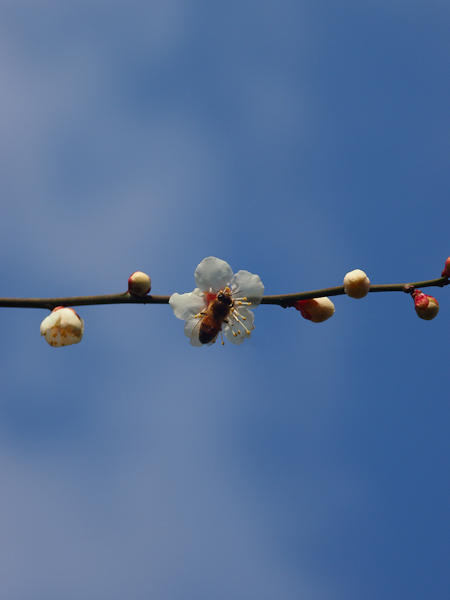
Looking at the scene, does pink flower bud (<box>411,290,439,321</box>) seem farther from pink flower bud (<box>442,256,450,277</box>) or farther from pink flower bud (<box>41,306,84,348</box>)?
pink flower bud (<box>41,306,84,348</box>)

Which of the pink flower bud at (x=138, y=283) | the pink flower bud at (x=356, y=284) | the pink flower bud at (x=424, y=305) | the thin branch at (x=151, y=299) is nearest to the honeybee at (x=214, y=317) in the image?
the thin branch at (x=151, y=299)

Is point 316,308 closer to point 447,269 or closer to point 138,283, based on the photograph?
point 447,269

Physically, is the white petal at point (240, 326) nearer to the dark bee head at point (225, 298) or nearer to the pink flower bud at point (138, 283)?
the dark bee head at point (225, 298)

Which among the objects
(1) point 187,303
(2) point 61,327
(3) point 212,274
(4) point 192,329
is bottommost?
(2) point 61,327

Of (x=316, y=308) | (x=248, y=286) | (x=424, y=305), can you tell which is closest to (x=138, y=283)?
(x=248, y=286)

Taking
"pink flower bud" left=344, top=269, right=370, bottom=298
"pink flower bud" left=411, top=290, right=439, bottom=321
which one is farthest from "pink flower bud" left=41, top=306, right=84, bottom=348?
"pink flower bud" left=411, top=290, right=439, bottom=321

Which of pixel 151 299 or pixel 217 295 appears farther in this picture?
pixel 217 295

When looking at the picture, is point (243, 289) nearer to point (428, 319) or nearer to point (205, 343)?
point (205, 343)
